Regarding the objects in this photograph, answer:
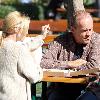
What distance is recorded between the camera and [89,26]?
4691 millimetres

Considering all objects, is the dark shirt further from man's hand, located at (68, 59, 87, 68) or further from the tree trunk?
the tree trunk

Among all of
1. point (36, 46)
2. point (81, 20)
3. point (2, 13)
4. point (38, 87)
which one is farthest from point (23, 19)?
point (2, 13)

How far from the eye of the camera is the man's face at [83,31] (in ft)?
15.4

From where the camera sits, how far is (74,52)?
485 cm

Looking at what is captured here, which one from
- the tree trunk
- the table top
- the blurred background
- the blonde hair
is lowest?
the blurred background

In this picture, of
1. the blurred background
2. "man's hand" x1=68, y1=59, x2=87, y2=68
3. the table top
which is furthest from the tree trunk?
the blurred background

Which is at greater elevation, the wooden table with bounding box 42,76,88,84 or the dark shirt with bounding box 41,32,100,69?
the dark shirt with bounding box 41,32,100,69

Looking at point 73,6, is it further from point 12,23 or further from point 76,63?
point 12,23

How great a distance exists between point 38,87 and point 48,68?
3.03ft

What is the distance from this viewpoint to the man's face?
4.69 metres

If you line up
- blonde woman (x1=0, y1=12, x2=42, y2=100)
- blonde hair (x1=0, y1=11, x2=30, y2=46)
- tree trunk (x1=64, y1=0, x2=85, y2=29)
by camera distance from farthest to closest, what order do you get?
tree trunk (x1=64, y1=0, x2=85, y2=29), blonde hair (x1=0, y1=11, x2=30, y2=46), blonde woman (x1=0, y1=12, x2=42, y2=100)

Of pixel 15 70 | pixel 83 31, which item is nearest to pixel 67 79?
pixel 15 70

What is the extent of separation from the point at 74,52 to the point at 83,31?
24cm

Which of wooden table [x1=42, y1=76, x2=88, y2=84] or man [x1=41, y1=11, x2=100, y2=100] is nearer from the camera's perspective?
wooden table [x1=42, y1=76, x2=88, y2=84]
